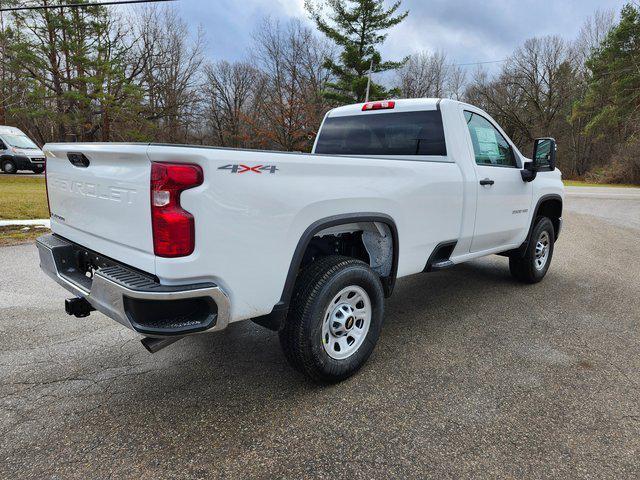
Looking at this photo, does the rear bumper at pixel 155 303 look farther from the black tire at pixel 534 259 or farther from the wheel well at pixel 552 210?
the wheel well at pixel 552 210

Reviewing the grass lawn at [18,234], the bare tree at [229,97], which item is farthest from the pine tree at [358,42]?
the grass lawn at [18,234]

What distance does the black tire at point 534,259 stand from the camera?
5078mm

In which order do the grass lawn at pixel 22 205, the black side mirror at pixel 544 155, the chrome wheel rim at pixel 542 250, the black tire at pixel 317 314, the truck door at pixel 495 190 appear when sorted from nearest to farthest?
the black tire at pixel 317 314 < the truck door at pixel 495 190 < the black side mirror at pixel 544 155 < the chrome wheel rim at pixel 542 250 < the grass lawn at pixel 22 205

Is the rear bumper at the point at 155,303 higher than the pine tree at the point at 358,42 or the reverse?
the reverse

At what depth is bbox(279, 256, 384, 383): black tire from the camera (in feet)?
8.39

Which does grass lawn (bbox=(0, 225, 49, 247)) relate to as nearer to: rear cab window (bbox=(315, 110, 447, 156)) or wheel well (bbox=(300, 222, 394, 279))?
rear cab window (bbox=(315, 110, 447, 156))

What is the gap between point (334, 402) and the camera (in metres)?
2.67

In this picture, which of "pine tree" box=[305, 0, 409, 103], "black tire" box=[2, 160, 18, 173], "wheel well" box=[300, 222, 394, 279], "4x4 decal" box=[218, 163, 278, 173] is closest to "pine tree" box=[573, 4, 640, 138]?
"pine tree" box=[305, 0, 409, 103]

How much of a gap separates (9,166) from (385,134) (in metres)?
21.8

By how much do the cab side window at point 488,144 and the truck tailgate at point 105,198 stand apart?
3.04 meters

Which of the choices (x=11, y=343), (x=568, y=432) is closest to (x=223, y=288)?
(x=568, y=432)

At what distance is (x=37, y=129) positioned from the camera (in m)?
34.2

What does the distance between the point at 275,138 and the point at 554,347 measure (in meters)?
32.0

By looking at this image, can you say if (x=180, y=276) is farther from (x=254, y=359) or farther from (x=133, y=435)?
(x=254, y=359)
